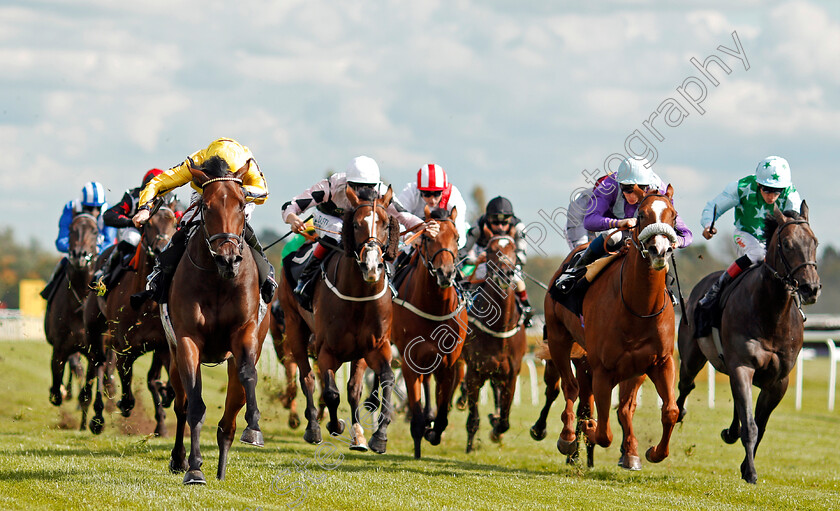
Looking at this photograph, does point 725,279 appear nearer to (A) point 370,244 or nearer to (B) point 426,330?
(B) point 426,330

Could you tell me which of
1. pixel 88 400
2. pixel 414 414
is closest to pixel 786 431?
pixel 414 414

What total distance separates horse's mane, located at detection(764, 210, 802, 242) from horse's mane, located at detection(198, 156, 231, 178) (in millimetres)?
4654

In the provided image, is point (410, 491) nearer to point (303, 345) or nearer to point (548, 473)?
point (548, 473)

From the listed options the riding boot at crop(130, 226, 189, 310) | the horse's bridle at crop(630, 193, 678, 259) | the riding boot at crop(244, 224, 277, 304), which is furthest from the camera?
the riding boot at crop(244, 224, 277, 304)

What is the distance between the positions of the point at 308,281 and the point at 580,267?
259 centimetres

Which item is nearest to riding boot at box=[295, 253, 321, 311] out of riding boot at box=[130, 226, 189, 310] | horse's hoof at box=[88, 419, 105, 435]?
riding boot at box=[130, 226, 189, 310]

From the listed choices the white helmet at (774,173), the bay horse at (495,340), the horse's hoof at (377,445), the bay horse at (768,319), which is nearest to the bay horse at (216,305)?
the horse's hoof at (377,445)

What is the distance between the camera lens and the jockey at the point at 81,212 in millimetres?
13344

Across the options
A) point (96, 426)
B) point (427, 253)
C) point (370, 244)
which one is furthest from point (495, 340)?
point (96, 426)

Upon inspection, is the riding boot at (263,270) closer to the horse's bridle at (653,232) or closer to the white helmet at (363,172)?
the white helmet at (363,172)

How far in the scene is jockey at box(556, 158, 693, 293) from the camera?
9.44m

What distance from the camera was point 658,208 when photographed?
8.26 meters

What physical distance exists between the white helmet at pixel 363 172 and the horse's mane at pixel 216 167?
2173mm

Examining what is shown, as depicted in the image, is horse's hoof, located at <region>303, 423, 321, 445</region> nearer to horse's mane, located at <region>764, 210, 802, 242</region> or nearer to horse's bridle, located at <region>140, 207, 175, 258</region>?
horse's bridle, located at <region>140, 207, 175, 258</region>
